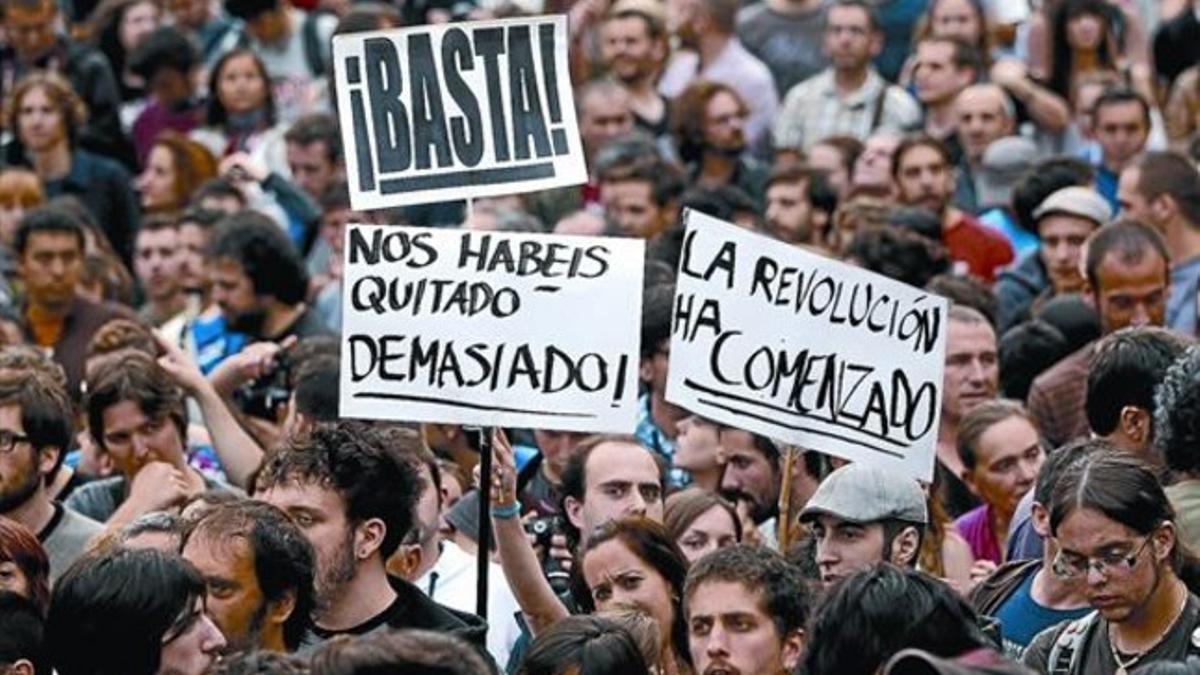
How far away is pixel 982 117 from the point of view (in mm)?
17906

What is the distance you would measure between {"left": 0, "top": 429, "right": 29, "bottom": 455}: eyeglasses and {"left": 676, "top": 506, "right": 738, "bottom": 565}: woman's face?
2129 mm

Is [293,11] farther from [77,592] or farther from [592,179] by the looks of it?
[77,592]

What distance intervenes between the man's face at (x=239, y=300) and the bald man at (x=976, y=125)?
178 inches

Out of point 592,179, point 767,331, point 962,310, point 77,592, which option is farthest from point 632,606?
point 592,179

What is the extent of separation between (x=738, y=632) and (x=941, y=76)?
31.8 ft

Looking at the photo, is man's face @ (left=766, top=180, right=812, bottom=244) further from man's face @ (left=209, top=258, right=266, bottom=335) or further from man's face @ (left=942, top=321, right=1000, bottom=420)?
man's face @ (left=942, top=321, right=1000, bottom=420)

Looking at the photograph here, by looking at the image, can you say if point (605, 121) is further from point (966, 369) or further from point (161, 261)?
point (966, 369)

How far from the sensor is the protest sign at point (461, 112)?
419 inches

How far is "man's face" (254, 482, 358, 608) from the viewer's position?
30.5 ft

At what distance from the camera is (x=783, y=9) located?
20.6m

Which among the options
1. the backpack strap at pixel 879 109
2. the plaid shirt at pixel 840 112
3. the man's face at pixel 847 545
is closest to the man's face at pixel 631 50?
the plaid shirt at pixel 840 112

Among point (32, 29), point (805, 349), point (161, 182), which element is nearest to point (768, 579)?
point (805, 349)

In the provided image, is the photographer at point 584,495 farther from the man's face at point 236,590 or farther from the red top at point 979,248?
the red top at point 979,248

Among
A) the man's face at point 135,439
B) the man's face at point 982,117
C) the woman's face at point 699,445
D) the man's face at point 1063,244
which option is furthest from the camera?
the man's face at point 982,117
